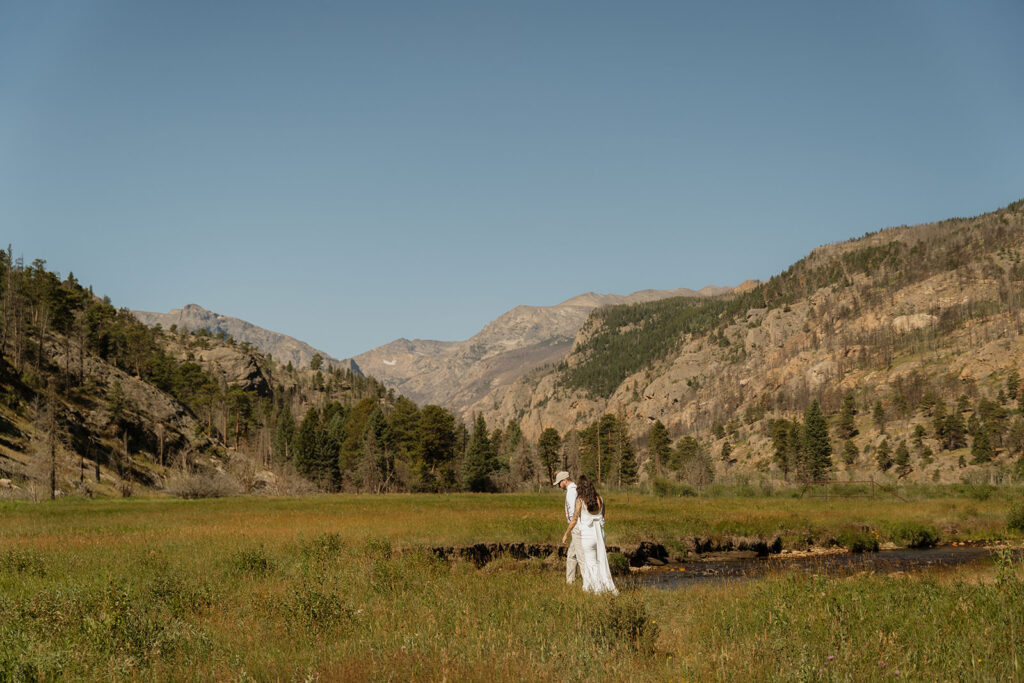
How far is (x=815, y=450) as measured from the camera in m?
91.2

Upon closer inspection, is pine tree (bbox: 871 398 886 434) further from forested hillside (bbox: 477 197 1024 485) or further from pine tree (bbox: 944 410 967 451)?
pine tree (bbox: 944 410 967 451)

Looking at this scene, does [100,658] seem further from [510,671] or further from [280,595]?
[510,671]

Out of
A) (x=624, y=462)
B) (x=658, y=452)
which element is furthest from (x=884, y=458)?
(x=624, y=462)

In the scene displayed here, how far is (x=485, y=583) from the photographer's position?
13695mm

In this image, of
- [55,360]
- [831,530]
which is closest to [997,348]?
[831,530]

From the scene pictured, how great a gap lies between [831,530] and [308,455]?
7419cm

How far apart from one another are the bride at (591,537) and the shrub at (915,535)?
2647 centimetres

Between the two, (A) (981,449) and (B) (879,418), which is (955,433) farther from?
(B) (879,418)

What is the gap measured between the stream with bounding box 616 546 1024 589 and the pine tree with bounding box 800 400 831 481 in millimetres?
62632

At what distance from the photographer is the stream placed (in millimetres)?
21000

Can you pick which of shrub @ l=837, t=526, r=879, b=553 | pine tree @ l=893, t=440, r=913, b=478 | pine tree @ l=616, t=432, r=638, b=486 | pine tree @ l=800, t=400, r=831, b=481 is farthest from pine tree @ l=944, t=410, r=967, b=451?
shrub @ l=837, t=526, r=879, b=553

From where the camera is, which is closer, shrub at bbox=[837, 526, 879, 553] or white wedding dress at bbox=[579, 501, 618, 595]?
white wedding dress at bbox=[579, 501, 618, 595]

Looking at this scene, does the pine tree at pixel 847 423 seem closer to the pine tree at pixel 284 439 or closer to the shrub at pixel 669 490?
the shrub at pixel 669 490

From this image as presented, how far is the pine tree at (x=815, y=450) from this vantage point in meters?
89.6
